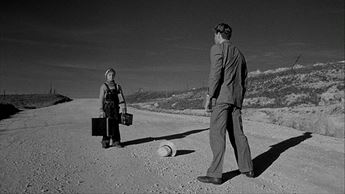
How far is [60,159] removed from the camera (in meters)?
7.23

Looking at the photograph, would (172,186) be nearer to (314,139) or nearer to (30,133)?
(314,139)

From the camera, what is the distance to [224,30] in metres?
5.87

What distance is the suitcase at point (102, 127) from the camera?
883 cm

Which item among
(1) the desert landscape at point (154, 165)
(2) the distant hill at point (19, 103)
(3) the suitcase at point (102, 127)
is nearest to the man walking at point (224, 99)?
(1) the desert landscape at point (154, 165)

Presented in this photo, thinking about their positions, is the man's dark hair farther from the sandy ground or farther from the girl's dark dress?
the girl's dark dress

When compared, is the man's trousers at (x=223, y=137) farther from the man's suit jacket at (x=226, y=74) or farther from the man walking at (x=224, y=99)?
the man's suit jacket at (x=226, y=74)

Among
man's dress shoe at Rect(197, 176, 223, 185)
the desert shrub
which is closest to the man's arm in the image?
man's dress shoe at Rect(197, 176, 223, 185)

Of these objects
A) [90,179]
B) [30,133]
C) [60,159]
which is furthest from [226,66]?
[30,133]

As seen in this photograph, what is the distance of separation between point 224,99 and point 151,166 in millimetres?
2062

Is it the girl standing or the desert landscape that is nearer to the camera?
the desert landscape

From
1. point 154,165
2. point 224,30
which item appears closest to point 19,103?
point 154,165

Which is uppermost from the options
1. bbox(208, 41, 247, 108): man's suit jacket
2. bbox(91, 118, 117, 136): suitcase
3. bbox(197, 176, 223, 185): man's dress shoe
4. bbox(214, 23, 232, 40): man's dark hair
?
bbox(214, 23, 232, 40): man's dark hair

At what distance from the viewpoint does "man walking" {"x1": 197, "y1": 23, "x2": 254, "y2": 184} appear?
18.5 ft

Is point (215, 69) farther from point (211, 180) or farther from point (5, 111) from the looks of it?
point (5, 111)
